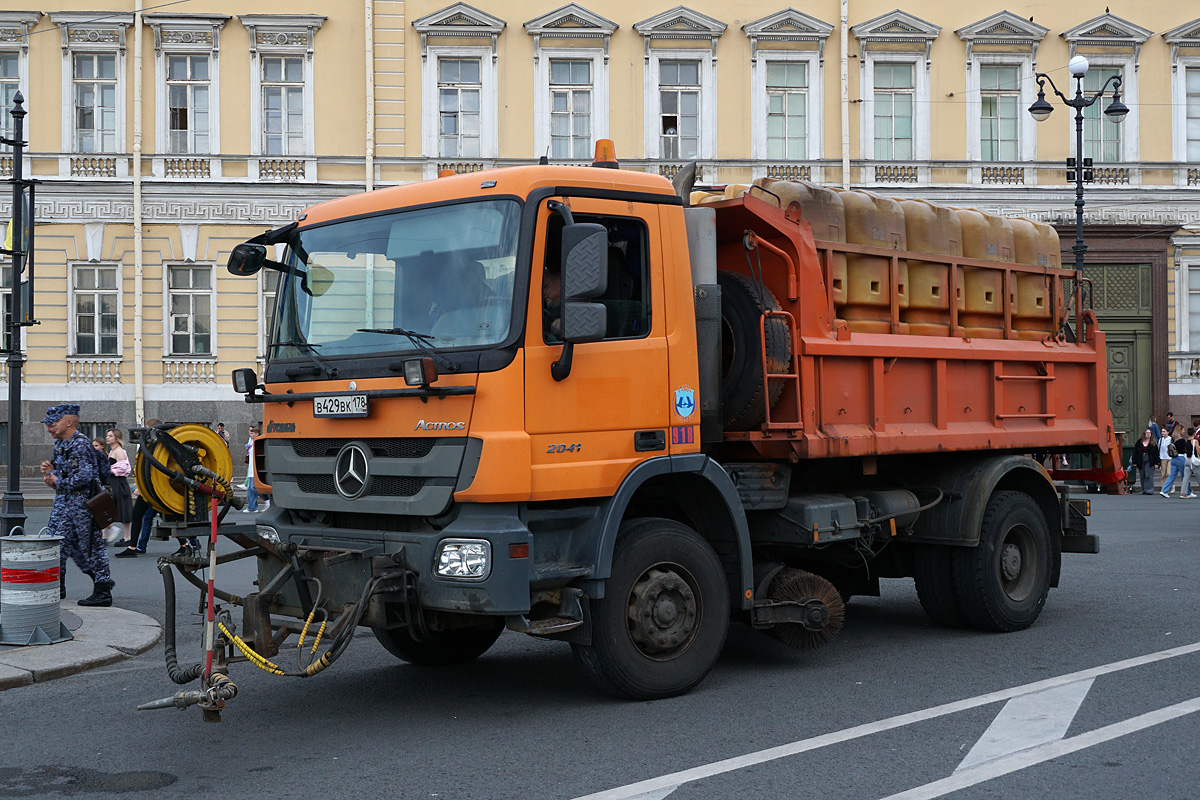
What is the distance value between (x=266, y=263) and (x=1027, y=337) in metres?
5.70

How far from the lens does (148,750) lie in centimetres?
613

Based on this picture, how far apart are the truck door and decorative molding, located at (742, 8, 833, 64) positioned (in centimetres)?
2297

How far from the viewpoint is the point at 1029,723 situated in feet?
20.9

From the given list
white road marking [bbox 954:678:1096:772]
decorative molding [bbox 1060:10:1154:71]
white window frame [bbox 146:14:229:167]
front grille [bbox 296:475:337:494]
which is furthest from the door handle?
decorative molding [bbox 1060:10:1154:71]

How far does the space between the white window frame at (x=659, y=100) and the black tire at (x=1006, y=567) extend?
65.7 feet

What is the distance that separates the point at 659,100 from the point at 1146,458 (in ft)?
43.7

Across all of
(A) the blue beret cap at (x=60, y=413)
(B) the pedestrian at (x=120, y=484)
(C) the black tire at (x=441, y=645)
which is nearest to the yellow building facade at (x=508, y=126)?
(B) the pedestrian at (x=120, y=484)

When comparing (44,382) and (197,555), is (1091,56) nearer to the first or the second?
(44,382)

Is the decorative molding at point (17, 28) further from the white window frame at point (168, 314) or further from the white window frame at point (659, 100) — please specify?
the white window frame at point (659, 100)

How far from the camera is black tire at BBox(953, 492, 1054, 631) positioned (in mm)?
8984

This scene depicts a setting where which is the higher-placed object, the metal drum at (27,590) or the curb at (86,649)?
the metal drum at (27,590)

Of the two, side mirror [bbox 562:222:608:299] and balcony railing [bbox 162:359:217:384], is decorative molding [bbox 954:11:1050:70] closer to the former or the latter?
balcony railing [bbox 162:359:217:384]

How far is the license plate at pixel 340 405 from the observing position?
650 cm

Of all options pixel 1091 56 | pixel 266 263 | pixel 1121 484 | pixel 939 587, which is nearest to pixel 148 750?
pixel 266 263
